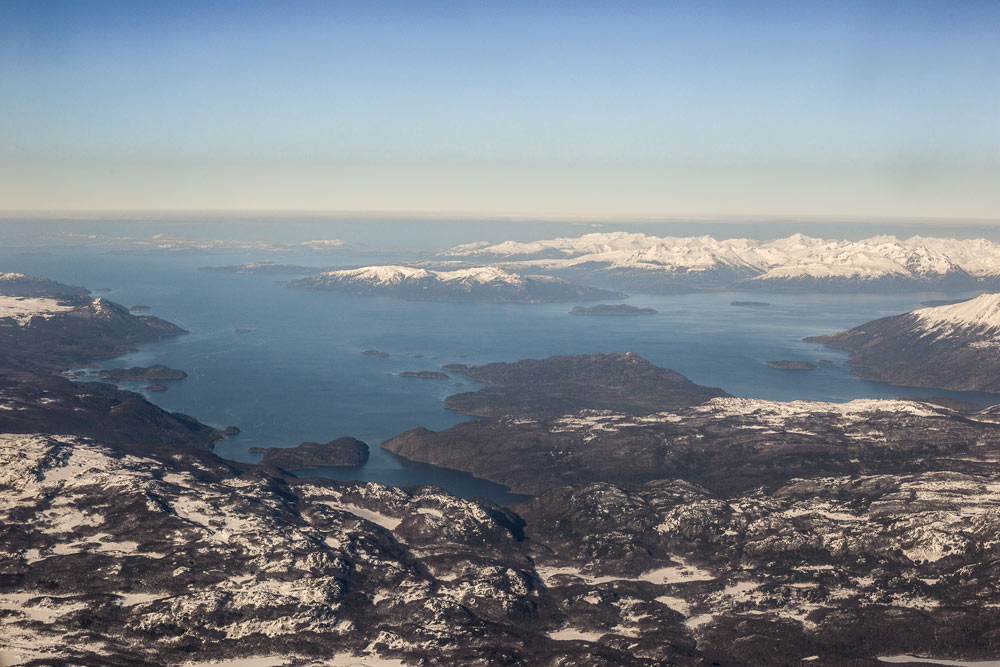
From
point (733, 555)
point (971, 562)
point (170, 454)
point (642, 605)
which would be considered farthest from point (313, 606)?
point (971, 562)

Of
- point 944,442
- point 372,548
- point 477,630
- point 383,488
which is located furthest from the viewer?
point 944,442

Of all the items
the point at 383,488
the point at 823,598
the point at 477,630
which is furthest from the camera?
the point at 383,488

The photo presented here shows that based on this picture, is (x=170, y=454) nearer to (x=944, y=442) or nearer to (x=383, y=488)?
(x=383, y=488)

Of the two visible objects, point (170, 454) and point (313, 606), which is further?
point (170, 454)

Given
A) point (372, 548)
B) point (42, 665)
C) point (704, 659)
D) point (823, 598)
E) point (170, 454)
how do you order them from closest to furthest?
point (42, 665)
point (704, 659)
point (823, 598)
point (372, 548)
point (170, 454)

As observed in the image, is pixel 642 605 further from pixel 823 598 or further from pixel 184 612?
pixel 184 612

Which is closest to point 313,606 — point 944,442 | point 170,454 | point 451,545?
point 451,545
